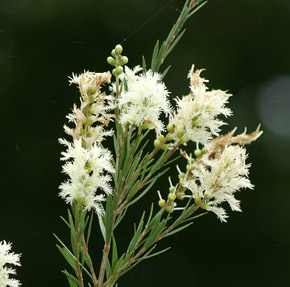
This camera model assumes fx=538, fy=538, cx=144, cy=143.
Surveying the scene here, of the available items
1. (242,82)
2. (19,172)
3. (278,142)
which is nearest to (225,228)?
(278,142)

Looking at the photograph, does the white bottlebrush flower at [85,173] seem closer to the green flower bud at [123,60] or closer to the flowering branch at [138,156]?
the flowering branch at [138,156]

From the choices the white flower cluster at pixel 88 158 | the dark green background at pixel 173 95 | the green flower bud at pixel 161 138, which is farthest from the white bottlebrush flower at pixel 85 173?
the dark green background at pixel 173 95

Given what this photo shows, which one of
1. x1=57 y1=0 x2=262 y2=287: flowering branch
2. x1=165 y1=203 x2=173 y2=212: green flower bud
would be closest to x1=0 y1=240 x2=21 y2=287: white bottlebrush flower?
x1=57 y1=0 x2=262 y2=287: flowering branch

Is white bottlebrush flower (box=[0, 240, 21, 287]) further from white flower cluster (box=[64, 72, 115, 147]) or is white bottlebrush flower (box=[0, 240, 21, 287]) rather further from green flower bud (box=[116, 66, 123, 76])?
green flower bud (box=[116, 66, 123, 76])

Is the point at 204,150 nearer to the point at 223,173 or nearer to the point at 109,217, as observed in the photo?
the point at 223,173

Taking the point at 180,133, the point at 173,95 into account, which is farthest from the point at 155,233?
the point at 173,95

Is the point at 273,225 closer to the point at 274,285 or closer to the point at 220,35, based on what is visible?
the point at 274,285
